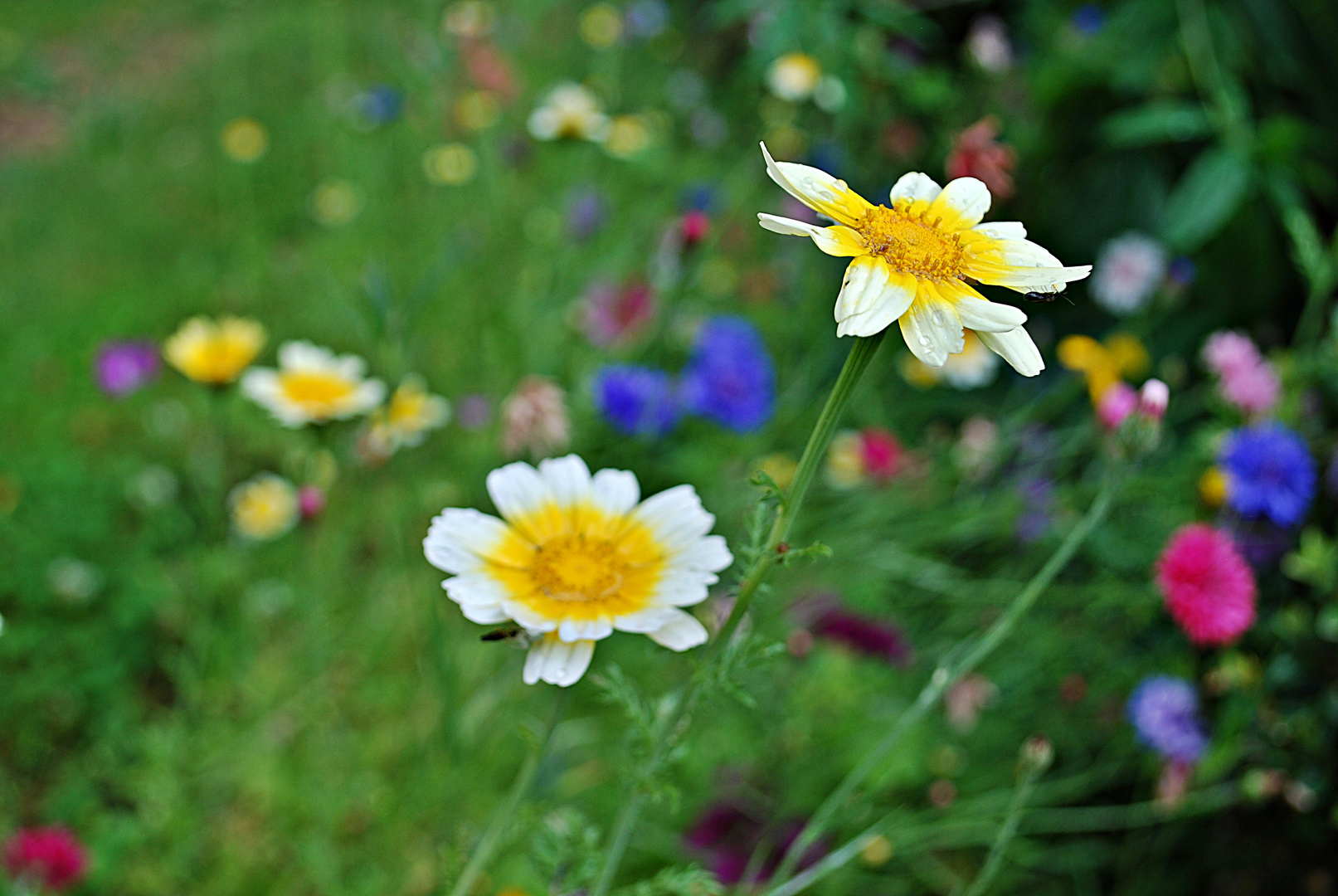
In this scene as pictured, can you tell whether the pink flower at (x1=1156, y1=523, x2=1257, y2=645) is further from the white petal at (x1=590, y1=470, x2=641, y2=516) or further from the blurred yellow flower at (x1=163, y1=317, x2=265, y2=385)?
the blurred yellow flower at (x1=163, y1=317, x2=265, y2=385)

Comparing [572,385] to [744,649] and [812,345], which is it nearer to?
[812,345]

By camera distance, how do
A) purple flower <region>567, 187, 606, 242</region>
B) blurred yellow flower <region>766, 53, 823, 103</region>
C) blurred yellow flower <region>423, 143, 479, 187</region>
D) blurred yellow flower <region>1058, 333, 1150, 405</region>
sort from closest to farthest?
1. blurred yellow flower <region>1058, 333, 1150, 405</region>
2. blurred yellow flower <region>766, 53, 823, 103</region>
3. purple flower <region>567, 187, 606, 242</region>
4. blurred yellow flower <region>423, 143, 479, 187</region>

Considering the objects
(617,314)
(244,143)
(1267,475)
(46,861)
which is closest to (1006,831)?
(1267,475)

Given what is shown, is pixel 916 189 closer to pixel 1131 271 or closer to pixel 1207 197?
pixel 1207 197

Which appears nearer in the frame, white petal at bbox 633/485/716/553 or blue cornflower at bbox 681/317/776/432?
white petal at bbox 633/485/716/553

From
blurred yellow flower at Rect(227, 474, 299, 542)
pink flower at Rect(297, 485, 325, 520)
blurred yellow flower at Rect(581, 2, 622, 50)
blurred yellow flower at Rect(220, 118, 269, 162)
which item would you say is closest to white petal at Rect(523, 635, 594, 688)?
pink flower at Rect(297, 485, 325, 520)

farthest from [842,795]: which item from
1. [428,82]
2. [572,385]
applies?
[428,82]

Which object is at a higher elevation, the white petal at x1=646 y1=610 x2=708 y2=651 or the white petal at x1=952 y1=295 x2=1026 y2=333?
the white petal at x1=952 y1=295 x2=1026 y2=333

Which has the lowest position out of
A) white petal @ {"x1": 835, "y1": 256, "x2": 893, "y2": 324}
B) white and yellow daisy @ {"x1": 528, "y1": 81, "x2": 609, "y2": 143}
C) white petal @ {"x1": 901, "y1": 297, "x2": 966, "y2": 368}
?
white and yellow daisy @ {"x1": 528, "y1": 81, "x2": 609, "y2": 143}

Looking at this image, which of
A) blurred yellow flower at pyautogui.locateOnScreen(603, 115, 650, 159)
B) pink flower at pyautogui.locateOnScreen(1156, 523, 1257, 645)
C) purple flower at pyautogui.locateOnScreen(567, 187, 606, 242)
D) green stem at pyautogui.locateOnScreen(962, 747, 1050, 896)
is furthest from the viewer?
blurred yellow flower at pyautogui.locateOnScreen(603, 115, 650, 159)
